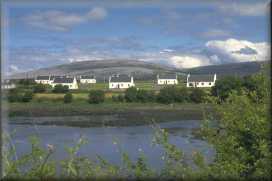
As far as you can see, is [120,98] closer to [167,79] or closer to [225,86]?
[167,79]

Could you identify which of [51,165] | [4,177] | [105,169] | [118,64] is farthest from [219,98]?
[4,177]

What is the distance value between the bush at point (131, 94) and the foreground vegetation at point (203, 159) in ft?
2.86

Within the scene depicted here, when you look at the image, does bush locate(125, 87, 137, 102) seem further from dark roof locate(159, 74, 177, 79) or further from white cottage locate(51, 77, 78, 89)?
white cottage locate(51, 77, 78, 89)

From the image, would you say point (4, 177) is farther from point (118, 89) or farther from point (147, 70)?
point (118, 89)

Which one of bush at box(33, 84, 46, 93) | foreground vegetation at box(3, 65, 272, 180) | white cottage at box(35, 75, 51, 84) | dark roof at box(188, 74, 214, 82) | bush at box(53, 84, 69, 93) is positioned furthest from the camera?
bush at box(53, 84, 69, 93)

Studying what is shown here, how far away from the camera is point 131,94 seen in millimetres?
3900

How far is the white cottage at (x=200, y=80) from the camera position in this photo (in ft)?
12.0

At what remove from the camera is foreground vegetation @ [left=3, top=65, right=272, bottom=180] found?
91.1 inches

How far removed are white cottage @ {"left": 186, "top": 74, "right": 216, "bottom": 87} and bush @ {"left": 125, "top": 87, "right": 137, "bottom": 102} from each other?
50cm

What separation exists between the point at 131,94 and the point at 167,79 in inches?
14.9

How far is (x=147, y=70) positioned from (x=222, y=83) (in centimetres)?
102

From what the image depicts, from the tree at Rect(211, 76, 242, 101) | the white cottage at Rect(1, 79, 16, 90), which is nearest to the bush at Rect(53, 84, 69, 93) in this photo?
the white cottage at Rect(1, 79, 16, 90)

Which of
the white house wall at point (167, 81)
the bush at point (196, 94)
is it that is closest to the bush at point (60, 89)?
the white house wall at point (167, 81)

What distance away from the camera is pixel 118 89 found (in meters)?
4.12
